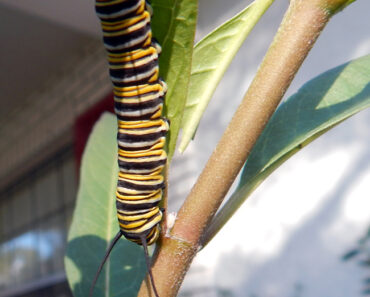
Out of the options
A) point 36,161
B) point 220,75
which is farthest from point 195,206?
point 36,161

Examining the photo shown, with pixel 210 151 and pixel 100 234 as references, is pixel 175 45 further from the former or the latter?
pixel 210 151

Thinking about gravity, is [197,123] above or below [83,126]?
above

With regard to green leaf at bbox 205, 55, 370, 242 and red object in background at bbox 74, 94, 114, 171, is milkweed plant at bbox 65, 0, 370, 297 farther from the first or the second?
red object in background at bbox 74, 94, 114, 171

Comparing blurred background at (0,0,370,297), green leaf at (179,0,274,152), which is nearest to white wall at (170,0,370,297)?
blurred background at (0,0,370,297)

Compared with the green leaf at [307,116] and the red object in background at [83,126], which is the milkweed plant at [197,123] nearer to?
the green leaf at [307,116]

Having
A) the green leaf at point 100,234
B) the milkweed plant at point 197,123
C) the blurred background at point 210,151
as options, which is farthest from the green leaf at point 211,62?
the blurred background at point 210,151

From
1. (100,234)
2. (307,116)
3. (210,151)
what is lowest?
(210,151)

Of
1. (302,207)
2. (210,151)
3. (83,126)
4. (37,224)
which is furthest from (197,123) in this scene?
(37,224)
